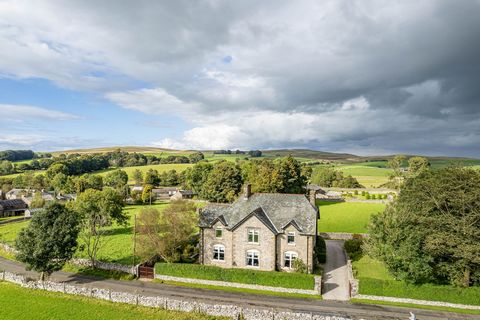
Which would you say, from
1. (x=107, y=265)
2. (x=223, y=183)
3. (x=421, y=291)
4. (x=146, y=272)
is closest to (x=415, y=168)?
(x=223, y=183)

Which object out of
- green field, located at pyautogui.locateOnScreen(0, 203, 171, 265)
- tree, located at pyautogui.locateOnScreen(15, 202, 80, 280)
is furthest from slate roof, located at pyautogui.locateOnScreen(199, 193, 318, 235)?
tree, located at pyautogui.locateOnScreen(15, 202, 80, 280)

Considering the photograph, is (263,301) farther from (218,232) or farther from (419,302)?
(419,302)

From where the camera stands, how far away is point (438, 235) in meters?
34.7

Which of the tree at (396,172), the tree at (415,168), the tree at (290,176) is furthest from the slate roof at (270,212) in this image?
the tree at (396,172)

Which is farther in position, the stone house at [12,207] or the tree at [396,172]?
the stone house at [12,207]

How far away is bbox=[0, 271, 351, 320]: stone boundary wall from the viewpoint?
29.2 m

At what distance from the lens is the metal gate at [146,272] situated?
40688 millimetres

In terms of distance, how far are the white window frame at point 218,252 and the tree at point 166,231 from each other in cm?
399

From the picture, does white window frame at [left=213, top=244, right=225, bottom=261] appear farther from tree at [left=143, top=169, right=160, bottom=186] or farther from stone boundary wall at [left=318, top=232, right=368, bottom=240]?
tree at [left=143, top=169, right=160, bottom=186]

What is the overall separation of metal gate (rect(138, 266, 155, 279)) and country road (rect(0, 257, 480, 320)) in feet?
4.19

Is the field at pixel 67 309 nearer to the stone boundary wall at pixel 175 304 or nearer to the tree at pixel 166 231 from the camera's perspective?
the stone boundary wall at pixel 175 304

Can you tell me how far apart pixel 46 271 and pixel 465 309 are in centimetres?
4802

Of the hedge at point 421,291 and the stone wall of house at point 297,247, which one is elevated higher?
the stone wall of house at point 297,247

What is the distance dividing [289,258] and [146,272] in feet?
61.5
